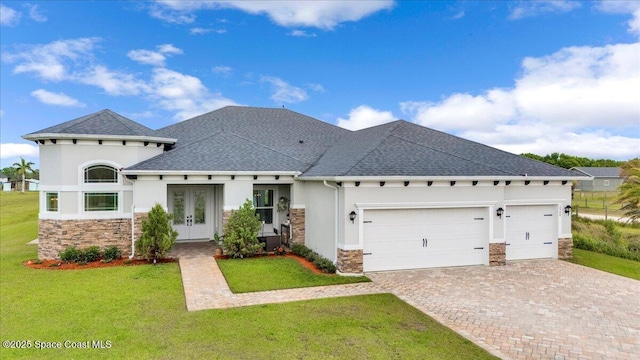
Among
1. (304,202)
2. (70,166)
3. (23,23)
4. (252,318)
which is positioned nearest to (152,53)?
(23,23)

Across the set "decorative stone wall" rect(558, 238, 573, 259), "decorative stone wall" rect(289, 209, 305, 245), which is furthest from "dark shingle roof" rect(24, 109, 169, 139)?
"decorative stone wall" rect(558, 238, 573, 259)

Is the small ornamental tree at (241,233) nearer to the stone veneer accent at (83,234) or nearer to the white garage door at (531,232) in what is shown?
the stone veneer accent at (83,234)

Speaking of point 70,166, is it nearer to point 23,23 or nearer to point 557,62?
point 23,23

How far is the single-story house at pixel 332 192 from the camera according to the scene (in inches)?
455

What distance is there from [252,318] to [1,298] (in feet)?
22.7

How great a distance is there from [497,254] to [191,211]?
13.2 meters

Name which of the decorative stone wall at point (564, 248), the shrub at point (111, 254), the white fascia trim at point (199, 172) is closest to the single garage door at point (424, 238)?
the decorative stone wall at point (564, 248)

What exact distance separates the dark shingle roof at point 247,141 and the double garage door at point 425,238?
507 centimetres

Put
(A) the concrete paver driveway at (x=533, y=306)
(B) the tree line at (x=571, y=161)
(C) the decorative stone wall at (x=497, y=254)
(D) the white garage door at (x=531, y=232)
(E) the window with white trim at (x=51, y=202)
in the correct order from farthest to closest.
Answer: (B) the tree line at (x=571, y=161) → (E) the window with white trim at (x=51, y=202) → (D) the white garage door at (x=531, y=232) → (C) the decorative stone wall at (x=497, y=254) → (A) the concrete paver driveway at (x=533, y=306)

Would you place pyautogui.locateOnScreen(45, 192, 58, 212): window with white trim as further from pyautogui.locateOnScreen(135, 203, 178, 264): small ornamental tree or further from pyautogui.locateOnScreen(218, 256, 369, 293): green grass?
pyautogui.locateOnScreen(218, 256, 369, 293): green grass

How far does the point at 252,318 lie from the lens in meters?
7.58

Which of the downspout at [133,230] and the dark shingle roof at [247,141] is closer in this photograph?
the downspout at [133,230]

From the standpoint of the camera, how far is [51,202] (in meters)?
13.8

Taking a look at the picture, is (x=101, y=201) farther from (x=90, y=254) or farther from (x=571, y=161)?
(x=571, y=161)
